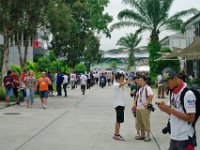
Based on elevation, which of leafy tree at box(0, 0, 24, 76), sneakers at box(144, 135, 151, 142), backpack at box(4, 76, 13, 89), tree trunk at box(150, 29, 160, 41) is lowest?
sneakers at box(144, 135, 151, 142)

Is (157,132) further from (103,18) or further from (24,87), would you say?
(103,18)

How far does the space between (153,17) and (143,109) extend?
3172cm

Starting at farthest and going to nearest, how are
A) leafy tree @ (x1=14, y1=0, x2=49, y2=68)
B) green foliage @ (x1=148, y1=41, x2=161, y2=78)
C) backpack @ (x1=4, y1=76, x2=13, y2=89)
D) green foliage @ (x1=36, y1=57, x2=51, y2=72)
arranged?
green foliage @ (x1=148, y1=41, x2=161, y2=78) < green foliage @ (x1=36, y1=57, x2=51, y2=72) < leafy tree @ (x1=14, y1=0, x2=49, y2=68) < backpack @ (x1=4, y1=76, x2=13, y2=89)

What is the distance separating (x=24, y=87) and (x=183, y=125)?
15.1m

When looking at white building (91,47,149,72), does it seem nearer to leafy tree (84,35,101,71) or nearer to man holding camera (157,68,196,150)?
leafy tree (84,35,101,71)

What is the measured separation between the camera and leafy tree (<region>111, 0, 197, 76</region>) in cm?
4116

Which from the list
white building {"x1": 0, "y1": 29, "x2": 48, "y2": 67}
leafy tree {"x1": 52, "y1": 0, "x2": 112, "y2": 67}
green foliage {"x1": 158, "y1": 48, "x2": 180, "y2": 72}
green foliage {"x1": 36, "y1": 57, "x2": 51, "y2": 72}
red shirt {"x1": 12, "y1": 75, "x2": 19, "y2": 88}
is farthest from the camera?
leafy tree {"x1": 52, "y1": 0, "x2": 112, "y2": 67}

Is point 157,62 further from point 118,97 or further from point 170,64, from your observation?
point 118,97

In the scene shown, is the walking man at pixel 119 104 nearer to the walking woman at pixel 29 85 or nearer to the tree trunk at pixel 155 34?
the walking woman at pixel 29 85

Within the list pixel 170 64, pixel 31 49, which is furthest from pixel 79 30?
pixel 170 64

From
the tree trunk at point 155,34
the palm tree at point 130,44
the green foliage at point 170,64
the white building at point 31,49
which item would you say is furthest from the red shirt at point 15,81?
the palm tree at point 130,44

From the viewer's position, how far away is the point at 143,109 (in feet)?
33.9

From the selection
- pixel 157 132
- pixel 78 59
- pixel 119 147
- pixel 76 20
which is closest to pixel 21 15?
pixel 157 132

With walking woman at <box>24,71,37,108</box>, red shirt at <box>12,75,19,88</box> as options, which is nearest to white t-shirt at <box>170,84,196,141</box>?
walking woman at <box>24,71,37,108</box>
